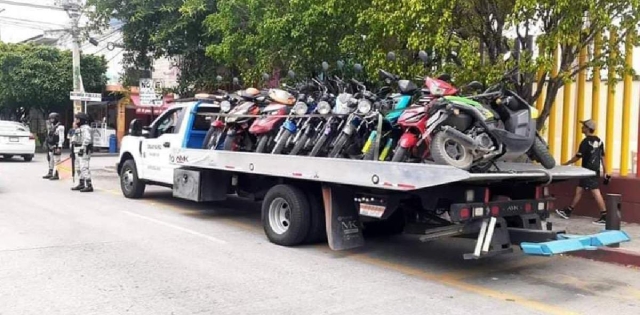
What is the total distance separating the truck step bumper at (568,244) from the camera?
20.9 feet

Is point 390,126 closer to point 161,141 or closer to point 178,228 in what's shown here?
point 178,228

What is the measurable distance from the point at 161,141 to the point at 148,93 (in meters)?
8.19

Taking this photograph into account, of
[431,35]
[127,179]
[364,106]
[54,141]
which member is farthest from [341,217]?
[54,141]

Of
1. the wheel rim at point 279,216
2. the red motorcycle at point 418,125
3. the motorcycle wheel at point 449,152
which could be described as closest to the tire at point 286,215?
the wheel rim at point 279,216

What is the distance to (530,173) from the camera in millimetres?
6859

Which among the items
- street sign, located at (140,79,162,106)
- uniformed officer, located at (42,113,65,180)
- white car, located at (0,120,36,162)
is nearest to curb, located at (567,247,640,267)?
uniformed officer, located at (42,113,65,180)

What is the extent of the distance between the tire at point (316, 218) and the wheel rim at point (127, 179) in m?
5.88

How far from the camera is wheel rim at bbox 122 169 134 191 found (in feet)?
42.3

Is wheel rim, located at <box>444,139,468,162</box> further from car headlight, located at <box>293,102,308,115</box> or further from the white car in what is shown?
the white car

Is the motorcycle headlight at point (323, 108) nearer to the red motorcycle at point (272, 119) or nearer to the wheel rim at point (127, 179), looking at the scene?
the red motorcycle at point (272, 119)

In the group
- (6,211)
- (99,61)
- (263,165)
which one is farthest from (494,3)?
(99,61)

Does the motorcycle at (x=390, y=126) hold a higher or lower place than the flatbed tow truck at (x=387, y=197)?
higher

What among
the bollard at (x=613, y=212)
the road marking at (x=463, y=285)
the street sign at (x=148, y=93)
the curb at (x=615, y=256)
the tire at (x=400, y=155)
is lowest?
the road marking at (x=463, y=285)

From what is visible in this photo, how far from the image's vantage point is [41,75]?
95.2 ft
